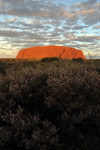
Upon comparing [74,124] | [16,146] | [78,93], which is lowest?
[16,146]

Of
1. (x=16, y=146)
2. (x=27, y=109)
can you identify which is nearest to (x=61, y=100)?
(x=27, y=109)

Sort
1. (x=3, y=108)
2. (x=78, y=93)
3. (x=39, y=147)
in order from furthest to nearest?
(x=78, y=93)
(x=3, y=108)
(x=39, y=147)

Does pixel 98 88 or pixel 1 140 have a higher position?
pixel 98 88

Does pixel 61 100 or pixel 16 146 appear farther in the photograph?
pixel 61 100

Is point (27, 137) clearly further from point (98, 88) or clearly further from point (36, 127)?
point (98, 88)

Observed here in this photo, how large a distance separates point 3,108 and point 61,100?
1386 mm

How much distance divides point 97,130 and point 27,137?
1737 millimetres

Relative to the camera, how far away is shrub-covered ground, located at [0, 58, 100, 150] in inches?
160

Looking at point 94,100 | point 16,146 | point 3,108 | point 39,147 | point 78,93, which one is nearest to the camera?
point 39,147

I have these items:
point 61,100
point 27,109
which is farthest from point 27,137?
point 61,100

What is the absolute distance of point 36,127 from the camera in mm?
4242

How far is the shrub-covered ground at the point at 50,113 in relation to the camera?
407 cm

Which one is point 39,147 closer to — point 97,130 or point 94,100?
point 97,130

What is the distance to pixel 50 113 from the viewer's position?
4.80 metres
